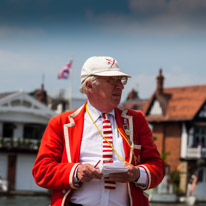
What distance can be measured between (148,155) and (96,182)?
440mm

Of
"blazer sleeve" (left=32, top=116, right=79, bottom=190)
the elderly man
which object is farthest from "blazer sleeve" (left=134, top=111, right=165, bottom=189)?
"blazer sleeve" (left=32, top=116, right=79, bottom=190)

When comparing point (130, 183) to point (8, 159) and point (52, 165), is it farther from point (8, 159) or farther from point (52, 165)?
point (8, 159)

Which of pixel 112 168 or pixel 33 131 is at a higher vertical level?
pixel 33 131

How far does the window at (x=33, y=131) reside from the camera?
4038 cm

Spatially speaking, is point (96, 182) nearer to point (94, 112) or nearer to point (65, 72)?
point (94, 112)

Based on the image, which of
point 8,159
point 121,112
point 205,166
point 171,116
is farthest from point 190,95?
point 121,112

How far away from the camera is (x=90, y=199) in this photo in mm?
3658

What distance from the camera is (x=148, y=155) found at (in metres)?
3.88

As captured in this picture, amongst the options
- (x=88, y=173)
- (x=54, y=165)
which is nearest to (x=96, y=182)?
(x=88, y=173)

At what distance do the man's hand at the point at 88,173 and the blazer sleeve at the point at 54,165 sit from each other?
66 millimetres

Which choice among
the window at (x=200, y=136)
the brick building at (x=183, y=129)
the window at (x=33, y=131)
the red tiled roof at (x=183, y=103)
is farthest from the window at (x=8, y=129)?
the window at (x=200, y=136)

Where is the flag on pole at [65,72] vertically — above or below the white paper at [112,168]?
above

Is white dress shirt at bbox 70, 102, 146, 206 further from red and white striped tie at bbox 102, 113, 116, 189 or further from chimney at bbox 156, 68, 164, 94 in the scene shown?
chimney at bbox 156, 68, 164, 94

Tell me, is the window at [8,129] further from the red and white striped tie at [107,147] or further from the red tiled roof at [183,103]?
the red and white striped tie at [107,147]
